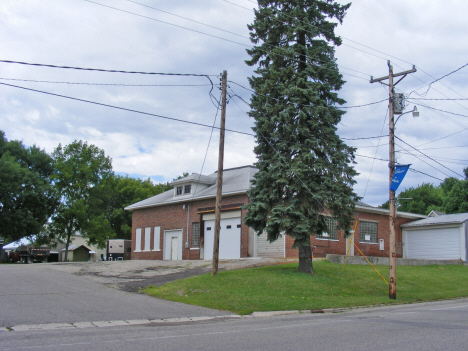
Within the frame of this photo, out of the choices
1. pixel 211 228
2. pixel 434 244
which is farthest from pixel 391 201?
pixel 434 244

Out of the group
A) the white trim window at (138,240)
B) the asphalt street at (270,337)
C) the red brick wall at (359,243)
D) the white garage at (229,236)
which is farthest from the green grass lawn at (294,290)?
the white trim window at (138,240)

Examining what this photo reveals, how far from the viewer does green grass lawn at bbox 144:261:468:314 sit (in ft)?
46.9

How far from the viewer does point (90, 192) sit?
46844 mm

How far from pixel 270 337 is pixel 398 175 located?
11.0 m

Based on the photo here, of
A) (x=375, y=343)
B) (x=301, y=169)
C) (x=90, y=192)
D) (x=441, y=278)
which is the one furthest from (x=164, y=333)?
(x=90, y=192)

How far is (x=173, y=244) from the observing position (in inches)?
1308

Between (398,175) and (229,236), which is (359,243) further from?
(398,175)

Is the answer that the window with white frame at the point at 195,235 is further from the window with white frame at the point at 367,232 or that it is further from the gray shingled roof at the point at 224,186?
the window with white frame at the point at 367,232

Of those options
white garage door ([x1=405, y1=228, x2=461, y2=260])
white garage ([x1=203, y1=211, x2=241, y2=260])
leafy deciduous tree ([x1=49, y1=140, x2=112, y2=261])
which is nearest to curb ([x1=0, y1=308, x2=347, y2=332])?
white garage ([x1=203, y1=211, x2=241, y2=260])

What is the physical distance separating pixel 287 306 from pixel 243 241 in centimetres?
1385

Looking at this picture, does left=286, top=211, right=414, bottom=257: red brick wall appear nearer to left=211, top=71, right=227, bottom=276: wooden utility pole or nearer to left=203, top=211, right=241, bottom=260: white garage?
left=203, top=211, right=241, bottom=260: white garage

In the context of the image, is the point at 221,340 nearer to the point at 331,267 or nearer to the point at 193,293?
the point at 193,293

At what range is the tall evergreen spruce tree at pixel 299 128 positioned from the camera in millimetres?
18125

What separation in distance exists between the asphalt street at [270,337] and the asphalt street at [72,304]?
1.55 metres
